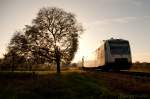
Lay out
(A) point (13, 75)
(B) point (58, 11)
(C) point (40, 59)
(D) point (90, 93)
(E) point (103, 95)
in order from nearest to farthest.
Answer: (E) point (103, 95) < (D) point (90, 93) < (A) point (13, 75) < (C) point (40, 59) < (B) point (58, 11)

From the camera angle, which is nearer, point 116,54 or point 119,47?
point 116,54

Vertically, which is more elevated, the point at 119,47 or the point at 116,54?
the point at 119,47

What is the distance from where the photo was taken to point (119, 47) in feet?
115

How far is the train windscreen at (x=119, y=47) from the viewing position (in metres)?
34.6

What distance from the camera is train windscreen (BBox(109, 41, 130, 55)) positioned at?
34.6m

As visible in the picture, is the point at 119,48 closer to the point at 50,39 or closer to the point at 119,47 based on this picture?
the point at 119,47

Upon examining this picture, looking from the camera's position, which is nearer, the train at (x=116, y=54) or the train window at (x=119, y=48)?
the train at (x=116, y=54)

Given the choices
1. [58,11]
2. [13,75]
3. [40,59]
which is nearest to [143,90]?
[13,75]

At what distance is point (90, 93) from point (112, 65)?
19.3 metres

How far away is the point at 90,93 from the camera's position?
15.4m

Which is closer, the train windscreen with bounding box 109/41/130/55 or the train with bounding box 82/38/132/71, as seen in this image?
the train with bounding box 82/38/132/71

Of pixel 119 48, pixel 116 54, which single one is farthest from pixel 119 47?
pixel 116 54

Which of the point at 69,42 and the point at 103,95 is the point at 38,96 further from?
the point at 69,42

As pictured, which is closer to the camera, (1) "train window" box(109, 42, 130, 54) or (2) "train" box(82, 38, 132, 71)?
(2) "train" box(82, 38, 132, 71)
